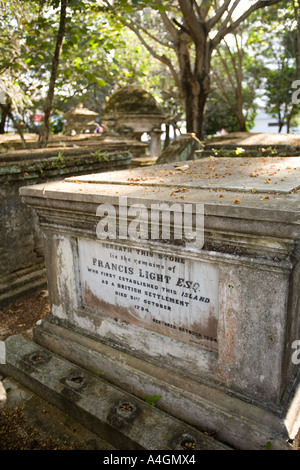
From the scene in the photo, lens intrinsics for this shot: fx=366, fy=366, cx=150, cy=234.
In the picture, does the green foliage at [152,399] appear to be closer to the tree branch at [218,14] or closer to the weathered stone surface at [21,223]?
the weathered stone surface at [21,223]

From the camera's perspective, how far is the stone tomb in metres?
1.88

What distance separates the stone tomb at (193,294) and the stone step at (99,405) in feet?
0.33

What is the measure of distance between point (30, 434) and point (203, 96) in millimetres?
7031

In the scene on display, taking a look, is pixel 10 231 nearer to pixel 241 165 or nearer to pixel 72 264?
pixel 72 264

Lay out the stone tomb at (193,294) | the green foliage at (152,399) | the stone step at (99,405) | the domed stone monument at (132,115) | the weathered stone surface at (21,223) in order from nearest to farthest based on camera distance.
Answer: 1. the stone tomb at (193,294)
2. the stone step at (99,405)
3. the green foliage at (152,399)
4. the weathered stone surface at (21,223)
5. the domed stone monument at (132,115)

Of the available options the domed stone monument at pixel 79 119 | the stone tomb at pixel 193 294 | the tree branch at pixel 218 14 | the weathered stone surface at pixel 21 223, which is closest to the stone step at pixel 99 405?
the stone tomb at pixel 193 294

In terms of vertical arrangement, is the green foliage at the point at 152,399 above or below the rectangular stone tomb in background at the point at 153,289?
below

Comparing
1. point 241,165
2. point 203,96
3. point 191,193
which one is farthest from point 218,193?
point 203,96

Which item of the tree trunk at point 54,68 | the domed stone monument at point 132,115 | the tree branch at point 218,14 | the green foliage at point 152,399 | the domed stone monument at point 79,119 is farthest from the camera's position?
the domed stone monument at point 79,119

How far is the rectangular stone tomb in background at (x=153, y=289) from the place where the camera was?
219cm

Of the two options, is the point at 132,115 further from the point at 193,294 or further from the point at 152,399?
the point at 152,399

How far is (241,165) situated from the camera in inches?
129

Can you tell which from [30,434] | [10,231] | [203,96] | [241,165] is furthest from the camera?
[203,96]

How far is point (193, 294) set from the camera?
2221 mm
